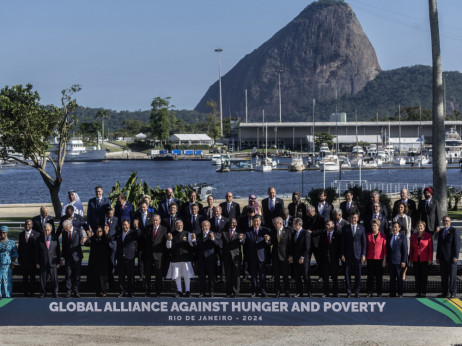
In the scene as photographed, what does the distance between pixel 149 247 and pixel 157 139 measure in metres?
175

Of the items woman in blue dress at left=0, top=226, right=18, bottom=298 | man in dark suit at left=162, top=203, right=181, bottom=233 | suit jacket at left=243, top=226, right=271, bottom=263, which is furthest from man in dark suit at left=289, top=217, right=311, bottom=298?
woman in blue dress at left=0, top=226, right=18, bottom=298

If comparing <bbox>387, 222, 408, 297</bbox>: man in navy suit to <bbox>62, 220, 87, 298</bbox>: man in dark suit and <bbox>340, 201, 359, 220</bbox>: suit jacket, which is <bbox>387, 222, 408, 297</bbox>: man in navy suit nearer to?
<bbox>340, 201, 359, 220</bbox>: suit jacket

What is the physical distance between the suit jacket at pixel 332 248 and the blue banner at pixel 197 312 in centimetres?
203

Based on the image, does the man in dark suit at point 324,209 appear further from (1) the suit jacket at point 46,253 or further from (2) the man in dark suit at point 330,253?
(1) the suit jacket at point 46,253

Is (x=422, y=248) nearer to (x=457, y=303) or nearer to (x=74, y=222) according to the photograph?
(x=457, y=303)

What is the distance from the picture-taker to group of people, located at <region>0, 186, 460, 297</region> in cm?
1403

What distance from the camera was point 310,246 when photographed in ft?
47.1

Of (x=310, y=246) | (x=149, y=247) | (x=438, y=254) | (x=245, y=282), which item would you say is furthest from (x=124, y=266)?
(x=438, y=254)

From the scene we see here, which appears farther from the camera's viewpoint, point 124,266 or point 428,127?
point 428,127

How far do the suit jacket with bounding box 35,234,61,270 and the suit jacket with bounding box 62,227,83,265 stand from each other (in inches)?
8.3

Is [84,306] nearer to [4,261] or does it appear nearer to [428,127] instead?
[4,261]

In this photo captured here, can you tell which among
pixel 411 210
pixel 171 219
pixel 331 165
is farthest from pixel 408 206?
pixel 331 165

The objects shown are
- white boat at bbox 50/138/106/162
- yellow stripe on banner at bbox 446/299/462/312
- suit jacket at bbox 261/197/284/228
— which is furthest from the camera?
white boat at bbox 50/138/106/162

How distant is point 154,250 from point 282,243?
2.76 meters
